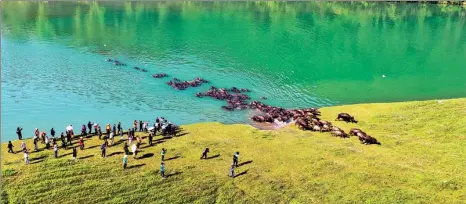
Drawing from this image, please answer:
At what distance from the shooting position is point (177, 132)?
60875 millimetres

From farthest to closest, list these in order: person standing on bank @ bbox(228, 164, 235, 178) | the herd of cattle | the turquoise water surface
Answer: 1. the turquoise water surface
2. the herd of cattle
3. person standing on bank @ bbox(228, 164, 235, 178)

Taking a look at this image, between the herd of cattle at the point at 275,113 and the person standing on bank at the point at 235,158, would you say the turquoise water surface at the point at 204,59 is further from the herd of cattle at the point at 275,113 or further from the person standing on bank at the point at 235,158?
the person standing on bank at the point at 235,158

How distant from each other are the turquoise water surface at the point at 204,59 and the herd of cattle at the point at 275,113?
2335 mm

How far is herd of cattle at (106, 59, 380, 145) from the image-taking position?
6219 centimetres

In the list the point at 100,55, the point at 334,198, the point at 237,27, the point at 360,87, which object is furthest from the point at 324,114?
the point at 237,27

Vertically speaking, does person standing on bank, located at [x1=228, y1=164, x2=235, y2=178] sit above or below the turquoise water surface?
below

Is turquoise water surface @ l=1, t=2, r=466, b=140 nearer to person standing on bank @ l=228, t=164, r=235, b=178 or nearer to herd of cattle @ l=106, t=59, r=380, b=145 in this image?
herd of cattle @ l=106, t=59, r=380, b=145

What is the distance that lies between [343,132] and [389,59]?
5744 centimetres

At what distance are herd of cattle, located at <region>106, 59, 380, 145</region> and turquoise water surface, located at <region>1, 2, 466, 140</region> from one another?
7.66 ft

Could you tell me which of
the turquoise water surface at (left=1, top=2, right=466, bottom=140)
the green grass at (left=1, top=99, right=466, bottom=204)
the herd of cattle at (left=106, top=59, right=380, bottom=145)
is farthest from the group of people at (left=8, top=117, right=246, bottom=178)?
the herd of cattle at (left=106, top=59, right=380, bottom=145)

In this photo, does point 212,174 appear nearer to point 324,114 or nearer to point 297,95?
point 324,114

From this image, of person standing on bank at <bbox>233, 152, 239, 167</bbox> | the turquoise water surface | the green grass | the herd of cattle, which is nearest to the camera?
the green grass

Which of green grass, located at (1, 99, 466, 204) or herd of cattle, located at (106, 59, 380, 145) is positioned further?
herd of cattle, located at (106, 59, 380, 145)

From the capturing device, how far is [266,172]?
49625 mm
